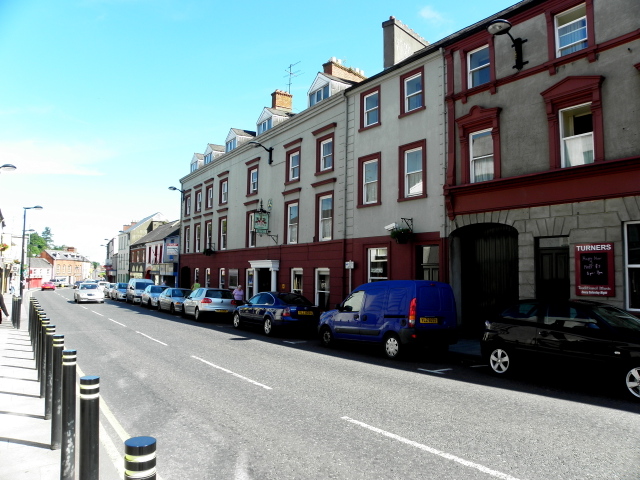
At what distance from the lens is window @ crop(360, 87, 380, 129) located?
19266 millimetres

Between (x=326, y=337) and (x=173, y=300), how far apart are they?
14508 millimetres

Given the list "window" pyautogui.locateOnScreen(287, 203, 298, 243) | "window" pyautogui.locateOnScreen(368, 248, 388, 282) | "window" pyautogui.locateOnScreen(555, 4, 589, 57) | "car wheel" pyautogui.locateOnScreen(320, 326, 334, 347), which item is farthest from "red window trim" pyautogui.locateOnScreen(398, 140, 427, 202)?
"window" pyautogui.locateOnScreen(287, 203, 298, 243)

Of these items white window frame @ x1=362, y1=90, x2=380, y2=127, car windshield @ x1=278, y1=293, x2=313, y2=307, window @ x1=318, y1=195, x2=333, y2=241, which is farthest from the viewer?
window @ x1=318, y1=195, x2=333, y2=241

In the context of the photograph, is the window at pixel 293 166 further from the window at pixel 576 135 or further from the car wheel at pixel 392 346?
the car wheel at pixel 392 346

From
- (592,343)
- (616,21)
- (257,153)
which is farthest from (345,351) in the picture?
(257,153)

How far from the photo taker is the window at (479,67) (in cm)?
1525

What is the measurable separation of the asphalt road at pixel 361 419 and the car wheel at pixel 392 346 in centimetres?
44

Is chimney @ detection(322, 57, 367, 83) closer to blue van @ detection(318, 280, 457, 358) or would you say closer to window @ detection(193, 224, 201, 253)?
blue van @ detection(318, 280, 457, 358)

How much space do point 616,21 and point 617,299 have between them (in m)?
7.13

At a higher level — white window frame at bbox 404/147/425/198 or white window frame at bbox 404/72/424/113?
white window frame at bbox 404/72/424/113

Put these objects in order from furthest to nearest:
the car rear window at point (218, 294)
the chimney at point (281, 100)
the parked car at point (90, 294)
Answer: the parked car at point (90, 294) → the chimney at point (281, 100) → the car rear window at point (218, 294)

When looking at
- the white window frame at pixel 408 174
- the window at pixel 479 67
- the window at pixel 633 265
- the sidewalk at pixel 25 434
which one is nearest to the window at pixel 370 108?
the white window frame at pixel 408 174

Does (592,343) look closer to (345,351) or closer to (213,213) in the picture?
(345,351)

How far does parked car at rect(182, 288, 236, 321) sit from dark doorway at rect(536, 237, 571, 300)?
1348cm
